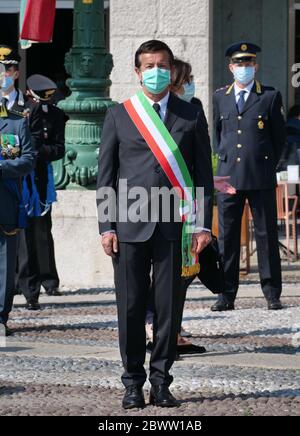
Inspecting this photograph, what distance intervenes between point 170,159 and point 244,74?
411 cm

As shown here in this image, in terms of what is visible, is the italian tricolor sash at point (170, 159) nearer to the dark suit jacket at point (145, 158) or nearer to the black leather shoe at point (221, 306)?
the dark suit jacket at point (145, 158)

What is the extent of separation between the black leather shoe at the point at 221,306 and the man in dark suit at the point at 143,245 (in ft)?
12.4

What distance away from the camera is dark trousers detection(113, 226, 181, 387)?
774 cm

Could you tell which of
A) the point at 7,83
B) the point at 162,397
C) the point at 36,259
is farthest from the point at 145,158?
the point at 36,259

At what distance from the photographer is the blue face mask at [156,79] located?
25.4 feet

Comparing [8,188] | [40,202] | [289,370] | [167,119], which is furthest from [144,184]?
[40,202]

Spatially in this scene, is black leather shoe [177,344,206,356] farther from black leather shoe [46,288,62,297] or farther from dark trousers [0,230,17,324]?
black leather shoe [46,288,62,297]

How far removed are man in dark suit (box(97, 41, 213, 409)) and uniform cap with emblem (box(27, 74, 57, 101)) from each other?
182 inches

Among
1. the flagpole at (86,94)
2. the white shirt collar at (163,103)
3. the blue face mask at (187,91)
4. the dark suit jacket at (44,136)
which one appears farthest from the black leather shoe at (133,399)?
the flagpole at (86,94)

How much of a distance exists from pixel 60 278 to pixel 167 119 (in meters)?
5.61

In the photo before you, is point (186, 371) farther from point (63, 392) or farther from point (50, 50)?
point (50, 50)

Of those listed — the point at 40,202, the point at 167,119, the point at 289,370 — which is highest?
the point at 167,119

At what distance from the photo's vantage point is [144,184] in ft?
25.3
